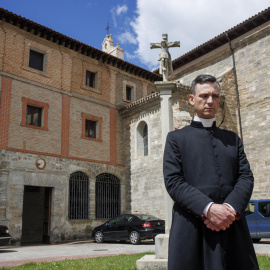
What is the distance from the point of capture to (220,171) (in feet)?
7.86

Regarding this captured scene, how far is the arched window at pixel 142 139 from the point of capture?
19.1 meters

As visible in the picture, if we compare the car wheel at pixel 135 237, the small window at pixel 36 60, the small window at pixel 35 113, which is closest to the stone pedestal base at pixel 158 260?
the car wheel at pixel 135 237

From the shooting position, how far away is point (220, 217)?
2100 millimetres

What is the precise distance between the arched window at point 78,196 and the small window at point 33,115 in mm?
3350

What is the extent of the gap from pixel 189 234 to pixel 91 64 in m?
18.6

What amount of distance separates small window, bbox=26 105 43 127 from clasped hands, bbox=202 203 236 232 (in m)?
15.6

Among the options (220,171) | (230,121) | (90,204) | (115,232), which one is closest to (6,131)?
(90,204)

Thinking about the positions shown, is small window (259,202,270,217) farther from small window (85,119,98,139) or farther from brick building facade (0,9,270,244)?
small window (85,119,98,139)

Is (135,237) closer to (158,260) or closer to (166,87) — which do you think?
(158,260)

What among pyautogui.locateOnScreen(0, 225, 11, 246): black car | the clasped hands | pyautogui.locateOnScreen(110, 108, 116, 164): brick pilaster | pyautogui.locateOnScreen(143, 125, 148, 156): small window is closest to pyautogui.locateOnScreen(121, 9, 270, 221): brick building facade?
pyautogui.locateOnScreen(143, 125, 148, 156): small window

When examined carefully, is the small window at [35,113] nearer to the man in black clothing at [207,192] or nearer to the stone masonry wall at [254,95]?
the stone masonry wall at [254,95]

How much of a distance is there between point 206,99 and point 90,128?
16.9m

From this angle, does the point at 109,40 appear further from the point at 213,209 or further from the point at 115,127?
the point at 213,209

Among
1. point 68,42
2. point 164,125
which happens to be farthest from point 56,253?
point 68,42
